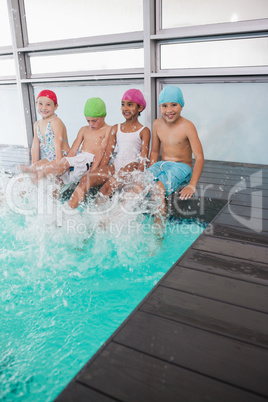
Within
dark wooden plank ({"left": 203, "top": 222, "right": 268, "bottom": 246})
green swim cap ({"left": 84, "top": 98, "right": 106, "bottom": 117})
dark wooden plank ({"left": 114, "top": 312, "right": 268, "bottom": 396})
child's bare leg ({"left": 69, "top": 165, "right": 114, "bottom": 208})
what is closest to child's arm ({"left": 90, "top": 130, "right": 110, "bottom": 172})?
child's bare leg ({"left": 69, "top": 165, "right": 114, "bottom": 208})

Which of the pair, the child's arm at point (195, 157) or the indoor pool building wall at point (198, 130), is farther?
the child's arm at point (195, 157)

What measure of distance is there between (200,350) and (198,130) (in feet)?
10.4

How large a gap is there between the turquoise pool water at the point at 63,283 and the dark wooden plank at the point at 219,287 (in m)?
0.43

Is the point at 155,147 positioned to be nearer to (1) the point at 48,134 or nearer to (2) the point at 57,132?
(2) the point at 57,132

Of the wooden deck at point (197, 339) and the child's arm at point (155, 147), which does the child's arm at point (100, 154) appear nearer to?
the child's arm at point (155, 147)

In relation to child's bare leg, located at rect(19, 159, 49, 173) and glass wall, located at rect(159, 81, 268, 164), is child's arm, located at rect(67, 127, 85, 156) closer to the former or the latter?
child's bare leg, located at rect(19, 159, 49, 173)

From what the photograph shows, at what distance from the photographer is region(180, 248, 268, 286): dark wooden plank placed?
1.50 meters

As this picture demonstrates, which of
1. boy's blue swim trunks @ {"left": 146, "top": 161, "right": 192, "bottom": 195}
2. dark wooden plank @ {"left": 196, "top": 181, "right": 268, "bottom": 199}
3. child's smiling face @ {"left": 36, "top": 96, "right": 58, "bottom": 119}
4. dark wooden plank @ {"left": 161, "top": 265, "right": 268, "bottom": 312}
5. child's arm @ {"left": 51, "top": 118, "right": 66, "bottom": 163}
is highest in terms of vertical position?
child's smiling face @ {"left": 36, "top": 96, "right": 58, "bottom": 119}

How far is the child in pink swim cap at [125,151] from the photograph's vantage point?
8.94 feet

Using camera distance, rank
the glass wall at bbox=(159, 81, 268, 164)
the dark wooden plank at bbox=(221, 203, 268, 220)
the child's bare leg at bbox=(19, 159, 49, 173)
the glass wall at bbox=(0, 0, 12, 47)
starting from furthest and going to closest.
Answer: the glass wall at bbox=(0, 0, 12, 47), the glass wall at bbox=(159, 81, 268, 164), the child's bare leg at bbox=(19, 159, 49, 173), the dark wooden plank at bbox=(221, 203, 268, 220)

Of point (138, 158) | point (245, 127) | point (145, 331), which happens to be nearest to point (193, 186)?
point (138, 158)

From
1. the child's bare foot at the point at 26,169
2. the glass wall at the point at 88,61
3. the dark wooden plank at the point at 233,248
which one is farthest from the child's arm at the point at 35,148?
the dark wooden plank at the point at 233,248

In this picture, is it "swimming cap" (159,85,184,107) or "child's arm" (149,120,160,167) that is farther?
"child's arm" (149,120,160,167)

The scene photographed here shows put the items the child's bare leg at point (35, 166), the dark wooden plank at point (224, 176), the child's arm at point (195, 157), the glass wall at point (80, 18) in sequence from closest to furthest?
the child's arm at point (195, 157) < the child's bare leg at point (35, 166) < the dark wooden plank at point (224, 176) < the glass wall at point (80, 18)
